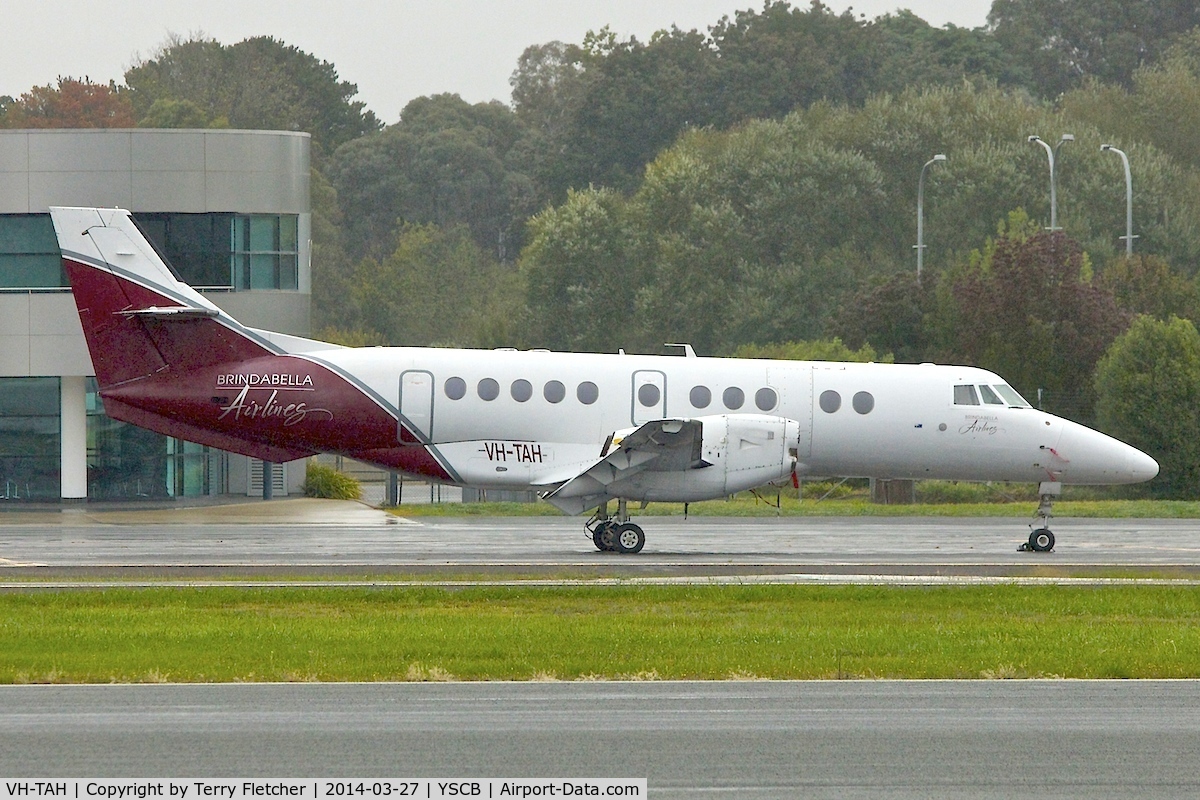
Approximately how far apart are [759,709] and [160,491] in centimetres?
3120

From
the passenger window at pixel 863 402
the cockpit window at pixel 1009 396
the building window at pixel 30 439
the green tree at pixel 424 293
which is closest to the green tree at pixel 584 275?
the green tree at pixel 424 293

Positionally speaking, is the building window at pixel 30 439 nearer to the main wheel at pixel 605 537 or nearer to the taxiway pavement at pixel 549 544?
the taxiway pavement at pixel 549 544

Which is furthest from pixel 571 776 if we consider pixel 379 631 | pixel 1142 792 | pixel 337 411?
pixel 337 411

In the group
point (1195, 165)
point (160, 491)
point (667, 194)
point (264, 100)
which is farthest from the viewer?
point (264, 100)

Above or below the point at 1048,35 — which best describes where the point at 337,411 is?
below

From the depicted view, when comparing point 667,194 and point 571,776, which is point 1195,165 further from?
point 571,776

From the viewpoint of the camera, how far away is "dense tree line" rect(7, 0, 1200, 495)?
2085 inches

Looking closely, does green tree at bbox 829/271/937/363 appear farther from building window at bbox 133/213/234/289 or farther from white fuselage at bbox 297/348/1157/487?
white fuselage at bbox 297/348/1157/487

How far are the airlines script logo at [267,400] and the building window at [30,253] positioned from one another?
1509 centimetres

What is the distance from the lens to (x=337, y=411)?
2628cm

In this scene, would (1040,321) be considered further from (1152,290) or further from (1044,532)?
(1044,532)

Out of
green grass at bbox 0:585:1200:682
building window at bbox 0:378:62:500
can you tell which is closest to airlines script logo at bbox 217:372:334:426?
green grass at bbox 0:585:1200:682

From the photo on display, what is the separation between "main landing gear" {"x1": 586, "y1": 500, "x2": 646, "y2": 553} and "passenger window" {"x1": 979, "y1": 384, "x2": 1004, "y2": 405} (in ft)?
19.7

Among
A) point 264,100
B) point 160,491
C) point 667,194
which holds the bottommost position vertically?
point 160,491
